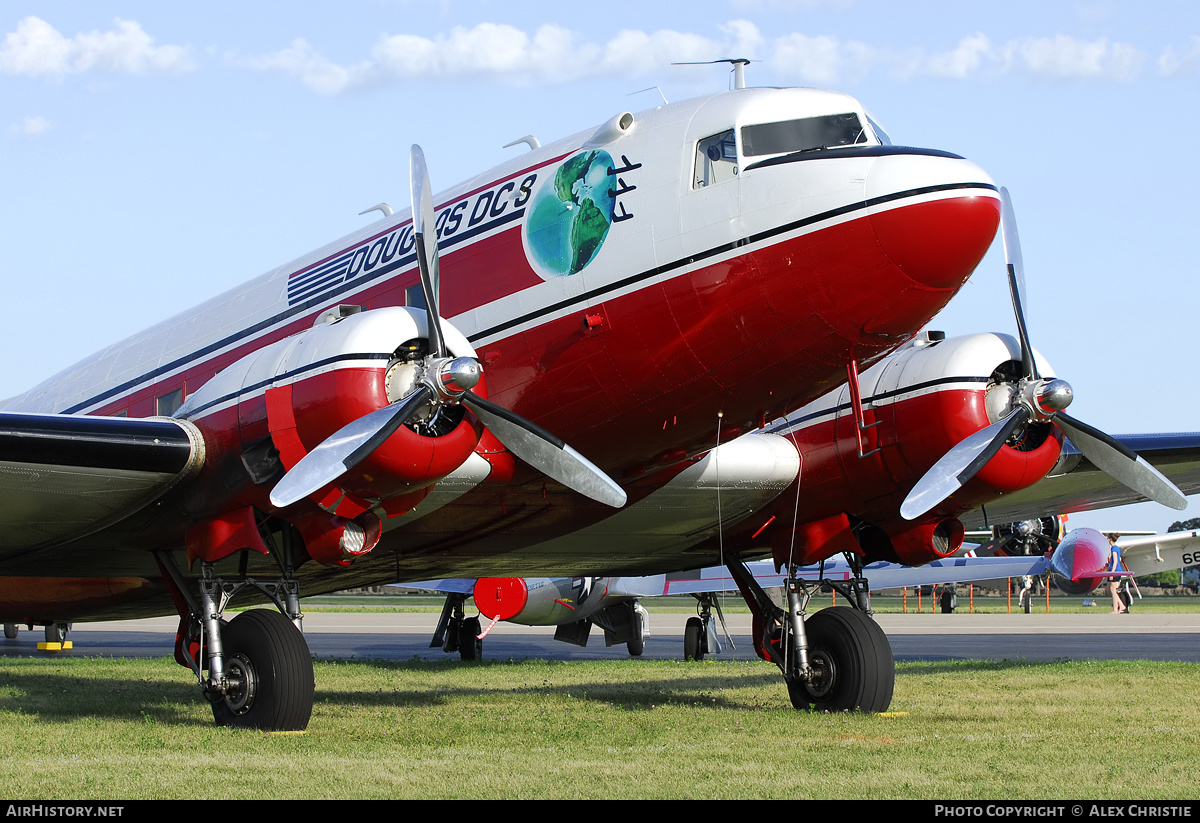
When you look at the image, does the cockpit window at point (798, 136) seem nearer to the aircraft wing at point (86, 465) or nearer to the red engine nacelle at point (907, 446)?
the red engine nacelle at point (907, 446)

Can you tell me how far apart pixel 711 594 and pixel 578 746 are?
11132 millimetres

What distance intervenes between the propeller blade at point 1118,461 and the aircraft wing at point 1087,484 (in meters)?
0.87

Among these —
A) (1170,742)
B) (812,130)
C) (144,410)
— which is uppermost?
(812,130)

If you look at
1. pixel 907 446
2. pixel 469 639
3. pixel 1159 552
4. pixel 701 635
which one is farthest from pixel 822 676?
pixel 1159 552

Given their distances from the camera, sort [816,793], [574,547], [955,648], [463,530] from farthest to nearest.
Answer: [955,648] → [574,547] → [463,530] → [816,793]

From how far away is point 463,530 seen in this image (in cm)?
1219

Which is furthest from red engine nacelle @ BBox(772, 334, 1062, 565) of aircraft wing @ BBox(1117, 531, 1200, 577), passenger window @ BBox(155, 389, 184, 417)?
aircraft wing @ BBox(1117, 531, 1200, 577)

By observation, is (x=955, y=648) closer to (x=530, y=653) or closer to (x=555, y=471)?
(x=530, y=653)

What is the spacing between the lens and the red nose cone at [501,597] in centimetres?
2305

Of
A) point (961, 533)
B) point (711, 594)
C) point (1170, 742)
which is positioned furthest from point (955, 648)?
point (1170, 742)

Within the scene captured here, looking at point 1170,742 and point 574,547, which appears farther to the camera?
point 574,547

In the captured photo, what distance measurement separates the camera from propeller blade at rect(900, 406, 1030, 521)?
1091 cm

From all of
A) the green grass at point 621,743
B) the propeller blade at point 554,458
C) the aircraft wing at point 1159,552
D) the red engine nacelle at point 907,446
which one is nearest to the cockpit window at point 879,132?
the red engine nacelle at point 907,446
